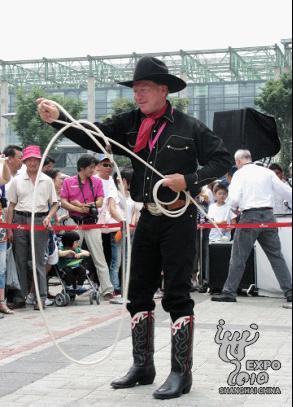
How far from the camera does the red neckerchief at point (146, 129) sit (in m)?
4.99

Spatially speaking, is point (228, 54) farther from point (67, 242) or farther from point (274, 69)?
point (67, 242)

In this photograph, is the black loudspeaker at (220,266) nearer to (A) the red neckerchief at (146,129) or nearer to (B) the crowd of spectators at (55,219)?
(B) the crowd of spectators at (55,219)

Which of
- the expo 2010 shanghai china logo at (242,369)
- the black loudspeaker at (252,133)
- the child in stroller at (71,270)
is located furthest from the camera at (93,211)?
the expo 2010 shanghai china logo at (242,369)

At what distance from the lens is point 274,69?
75625 mm

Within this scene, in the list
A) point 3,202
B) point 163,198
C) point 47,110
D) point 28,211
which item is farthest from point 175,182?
point 28,211

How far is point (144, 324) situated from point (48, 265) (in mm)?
4949

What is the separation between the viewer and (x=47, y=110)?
4.78 metres

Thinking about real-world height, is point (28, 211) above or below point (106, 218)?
above

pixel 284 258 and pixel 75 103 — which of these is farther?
pixel 75 103

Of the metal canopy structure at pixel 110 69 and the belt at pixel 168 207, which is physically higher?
the metal canopy structure at pixel 110 69

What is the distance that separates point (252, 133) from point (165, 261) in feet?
31.3

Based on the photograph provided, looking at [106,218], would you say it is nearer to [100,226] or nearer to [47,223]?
[100,226]

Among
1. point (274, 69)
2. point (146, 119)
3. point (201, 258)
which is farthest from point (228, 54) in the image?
point (146, 119)

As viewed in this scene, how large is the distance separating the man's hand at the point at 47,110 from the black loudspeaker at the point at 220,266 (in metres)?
6.94
